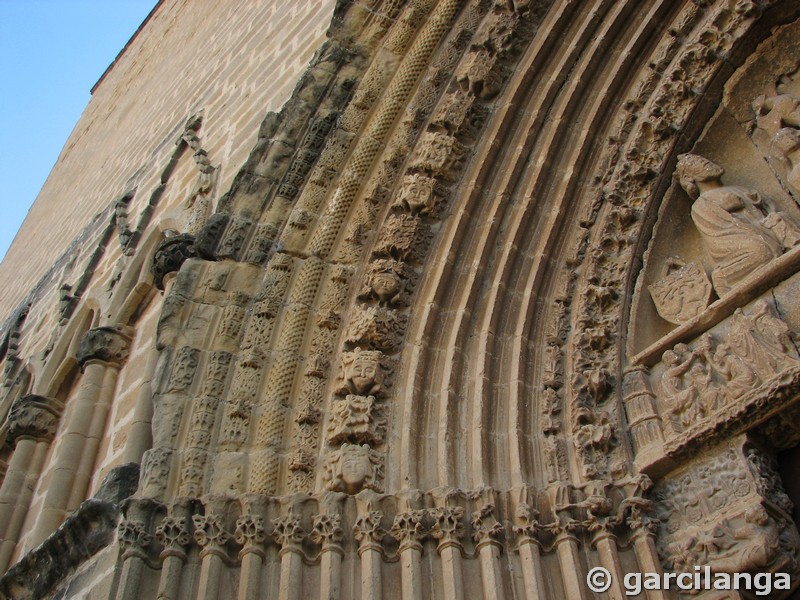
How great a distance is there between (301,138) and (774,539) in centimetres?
369

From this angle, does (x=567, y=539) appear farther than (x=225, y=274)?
No

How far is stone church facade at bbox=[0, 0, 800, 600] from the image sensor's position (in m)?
3.61

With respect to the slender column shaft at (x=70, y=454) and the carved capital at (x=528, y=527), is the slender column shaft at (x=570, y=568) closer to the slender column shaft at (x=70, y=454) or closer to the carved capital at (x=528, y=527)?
the carved capital at (x=528, y=527)

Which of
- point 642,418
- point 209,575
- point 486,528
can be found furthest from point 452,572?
point 642,418

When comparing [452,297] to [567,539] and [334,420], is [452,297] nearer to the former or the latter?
[334,420]

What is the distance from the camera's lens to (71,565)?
4.25 meters

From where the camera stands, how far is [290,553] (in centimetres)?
365

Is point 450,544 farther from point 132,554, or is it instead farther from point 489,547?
point 132,554

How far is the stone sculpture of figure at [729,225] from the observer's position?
Answer: 4047 mm

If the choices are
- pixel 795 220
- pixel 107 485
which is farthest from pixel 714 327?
pixel 107 485

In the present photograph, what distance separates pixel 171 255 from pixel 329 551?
8.90ft

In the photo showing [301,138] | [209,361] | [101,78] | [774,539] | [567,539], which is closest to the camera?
[774,539]

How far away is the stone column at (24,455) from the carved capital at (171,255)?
7.24ft

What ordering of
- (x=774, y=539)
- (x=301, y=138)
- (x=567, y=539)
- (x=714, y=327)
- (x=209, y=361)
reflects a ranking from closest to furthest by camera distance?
(x=774, y=539) → (x=567, y=539) → (x=714, y=327) → (x=209, y=361) → (x=301, y=138)
